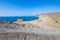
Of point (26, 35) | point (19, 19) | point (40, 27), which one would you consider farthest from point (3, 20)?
point (40, 27)

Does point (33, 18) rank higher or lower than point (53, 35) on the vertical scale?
higher

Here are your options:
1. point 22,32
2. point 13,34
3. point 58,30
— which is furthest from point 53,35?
point 13,34

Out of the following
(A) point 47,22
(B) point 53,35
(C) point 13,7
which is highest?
(C) point 13,7

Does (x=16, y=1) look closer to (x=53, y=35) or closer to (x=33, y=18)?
(x=33, y=18)

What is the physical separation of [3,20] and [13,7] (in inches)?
17.7

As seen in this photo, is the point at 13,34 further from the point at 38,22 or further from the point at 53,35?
the point at 53,35

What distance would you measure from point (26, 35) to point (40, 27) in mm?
441

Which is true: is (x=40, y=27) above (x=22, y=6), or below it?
below

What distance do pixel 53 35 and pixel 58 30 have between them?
0.19 meters

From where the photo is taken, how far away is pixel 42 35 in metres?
3.61

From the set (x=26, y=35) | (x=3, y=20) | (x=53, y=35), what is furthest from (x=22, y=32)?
(x=53, y=35)

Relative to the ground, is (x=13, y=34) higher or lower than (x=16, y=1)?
lower

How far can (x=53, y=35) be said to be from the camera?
11.7 ft

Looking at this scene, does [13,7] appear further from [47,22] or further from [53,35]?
[53,35]
